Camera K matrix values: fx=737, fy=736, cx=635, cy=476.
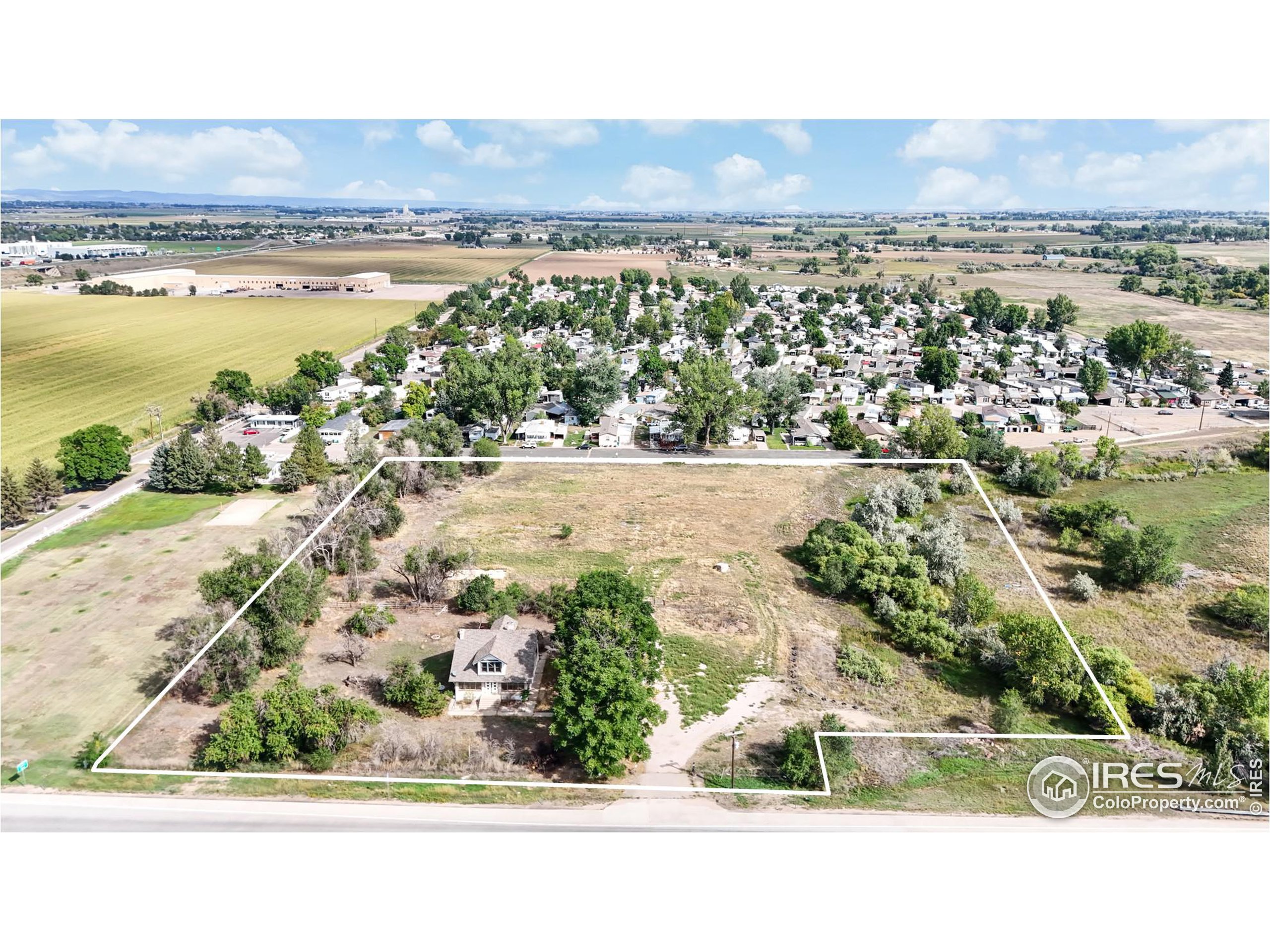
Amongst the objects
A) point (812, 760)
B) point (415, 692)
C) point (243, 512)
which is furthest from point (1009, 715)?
point (243, 512)

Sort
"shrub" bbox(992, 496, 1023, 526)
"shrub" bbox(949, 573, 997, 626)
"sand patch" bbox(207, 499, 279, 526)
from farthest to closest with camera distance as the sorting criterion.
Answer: "shrub" bbox(992, 496, 1023, 526)
"sand patch" bbox(207, 499, 279, 526)
"shrub" bbox(949, 573, 997, 626)

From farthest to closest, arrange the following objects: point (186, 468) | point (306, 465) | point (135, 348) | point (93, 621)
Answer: point (135, 348), point (306, 465), point (186, 468), point (93, 621)

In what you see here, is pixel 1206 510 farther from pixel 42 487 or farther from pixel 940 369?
pixel 42 487

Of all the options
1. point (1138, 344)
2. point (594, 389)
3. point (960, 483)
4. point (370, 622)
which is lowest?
point (370, 622)

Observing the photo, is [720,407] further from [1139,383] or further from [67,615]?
[1139,383]

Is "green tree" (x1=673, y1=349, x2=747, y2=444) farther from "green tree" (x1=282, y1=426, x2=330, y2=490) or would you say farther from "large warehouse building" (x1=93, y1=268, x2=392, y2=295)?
"large warehouse building" (x1=93, y1=268, x2=392, y2=295)

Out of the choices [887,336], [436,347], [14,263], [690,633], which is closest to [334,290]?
[436,347]

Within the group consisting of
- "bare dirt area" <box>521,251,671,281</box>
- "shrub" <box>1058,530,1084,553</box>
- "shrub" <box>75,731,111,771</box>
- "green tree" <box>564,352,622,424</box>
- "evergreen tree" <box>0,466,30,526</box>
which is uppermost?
"bare dirt area" <box>521,251,671,281</box>

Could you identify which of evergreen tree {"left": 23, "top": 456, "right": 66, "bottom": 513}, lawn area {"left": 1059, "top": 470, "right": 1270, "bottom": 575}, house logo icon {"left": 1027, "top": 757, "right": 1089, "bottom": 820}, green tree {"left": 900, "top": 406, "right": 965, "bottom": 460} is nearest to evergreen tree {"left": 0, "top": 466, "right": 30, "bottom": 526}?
evergreen tree {"left": 23, "top": 456, "right": 66, "bottom": 513}
